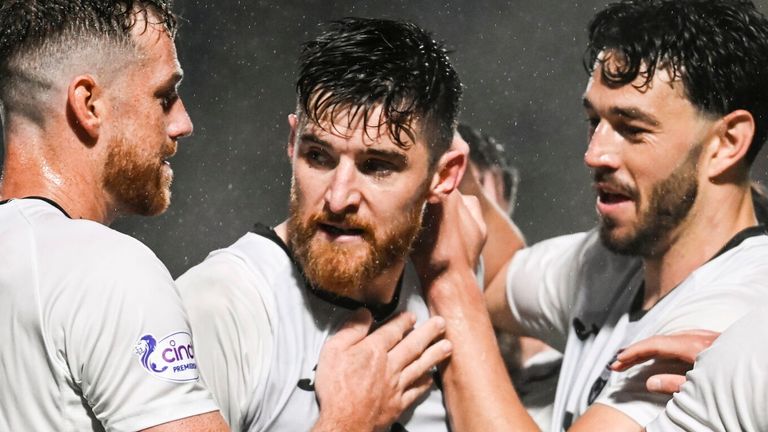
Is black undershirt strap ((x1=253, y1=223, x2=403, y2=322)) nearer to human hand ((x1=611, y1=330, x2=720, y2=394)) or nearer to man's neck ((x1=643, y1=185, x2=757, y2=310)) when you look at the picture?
human hand ((x1=611, y1=330, x2=720, y2=394))

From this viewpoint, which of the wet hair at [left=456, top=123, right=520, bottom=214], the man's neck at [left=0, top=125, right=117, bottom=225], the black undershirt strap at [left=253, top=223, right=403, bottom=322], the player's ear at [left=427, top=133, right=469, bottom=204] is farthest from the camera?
the wet hair at [left=456, top=123, right=520, bottom=214]

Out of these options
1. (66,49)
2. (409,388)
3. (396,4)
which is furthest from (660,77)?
(396,4)

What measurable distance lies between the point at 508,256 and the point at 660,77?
0.72m

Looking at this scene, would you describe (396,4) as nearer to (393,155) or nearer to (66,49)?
(393,155)

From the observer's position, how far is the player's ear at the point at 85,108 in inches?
68.5

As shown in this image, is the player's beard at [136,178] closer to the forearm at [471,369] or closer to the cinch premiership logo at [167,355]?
the cinch premiership logo at [167,355]

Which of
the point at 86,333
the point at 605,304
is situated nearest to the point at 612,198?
the point at 605,304

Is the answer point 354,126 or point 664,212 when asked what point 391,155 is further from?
point 664,212

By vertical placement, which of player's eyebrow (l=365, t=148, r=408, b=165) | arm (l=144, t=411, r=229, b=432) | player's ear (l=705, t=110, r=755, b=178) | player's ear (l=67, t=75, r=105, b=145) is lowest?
arm (l=144, t=411, r=229, b=432)

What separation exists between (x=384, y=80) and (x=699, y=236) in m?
0.81

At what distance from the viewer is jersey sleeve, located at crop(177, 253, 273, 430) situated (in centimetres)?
192

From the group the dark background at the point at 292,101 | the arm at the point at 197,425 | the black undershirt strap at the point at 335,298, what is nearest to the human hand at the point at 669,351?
the black undershirt strap at the point at 335,298

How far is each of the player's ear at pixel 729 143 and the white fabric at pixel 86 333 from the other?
1.33 metres

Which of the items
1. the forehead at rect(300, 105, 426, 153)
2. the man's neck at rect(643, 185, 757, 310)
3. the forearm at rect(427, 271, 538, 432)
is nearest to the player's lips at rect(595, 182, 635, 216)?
the man's neck at rect(643, 185, 757, 310)
